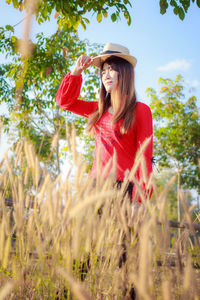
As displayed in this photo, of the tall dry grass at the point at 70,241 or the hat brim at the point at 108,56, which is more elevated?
the hat brim at the point at 108,56

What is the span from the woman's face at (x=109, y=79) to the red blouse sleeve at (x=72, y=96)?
0.18m

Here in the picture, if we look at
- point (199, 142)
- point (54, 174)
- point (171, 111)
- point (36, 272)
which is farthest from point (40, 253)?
point (199, 142)

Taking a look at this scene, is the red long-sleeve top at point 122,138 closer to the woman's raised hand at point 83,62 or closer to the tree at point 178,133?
the woman's raised hand at point 83,62

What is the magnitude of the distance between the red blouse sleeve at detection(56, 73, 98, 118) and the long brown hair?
13 cm

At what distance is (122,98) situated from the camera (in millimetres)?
1649

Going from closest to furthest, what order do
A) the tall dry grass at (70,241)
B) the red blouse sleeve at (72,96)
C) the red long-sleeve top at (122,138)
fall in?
the tall dry grass at (70,241), the red long-sleeve top at (122,138), the red blouse sleeve at (72,96)

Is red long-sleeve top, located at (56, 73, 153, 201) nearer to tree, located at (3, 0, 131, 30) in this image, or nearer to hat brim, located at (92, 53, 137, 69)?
hat brim, located at (92, 53, 137, 69)

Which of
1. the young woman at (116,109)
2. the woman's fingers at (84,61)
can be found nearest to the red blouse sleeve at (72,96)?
the young woman at (116,109)

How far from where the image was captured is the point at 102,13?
2887 mm

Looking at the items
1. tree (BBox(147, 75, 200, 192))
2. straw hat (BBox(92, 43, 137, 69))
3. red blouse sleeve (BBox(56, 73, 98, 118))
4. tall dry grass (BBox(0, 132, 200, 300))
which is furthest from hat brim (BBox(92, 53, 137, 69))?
tree (BBox(147, 75, 200, 192))

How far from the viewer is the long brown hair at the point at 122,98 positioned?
157cm

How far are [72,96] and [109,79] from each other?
28 centimetres

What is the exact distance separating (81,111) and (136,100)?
396 mm

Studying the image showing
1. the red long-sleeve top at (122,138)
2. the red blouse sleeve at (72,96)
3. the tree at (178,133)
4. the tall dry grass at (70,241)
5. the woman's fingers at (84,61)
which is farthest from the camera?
the tree at (178,133)
